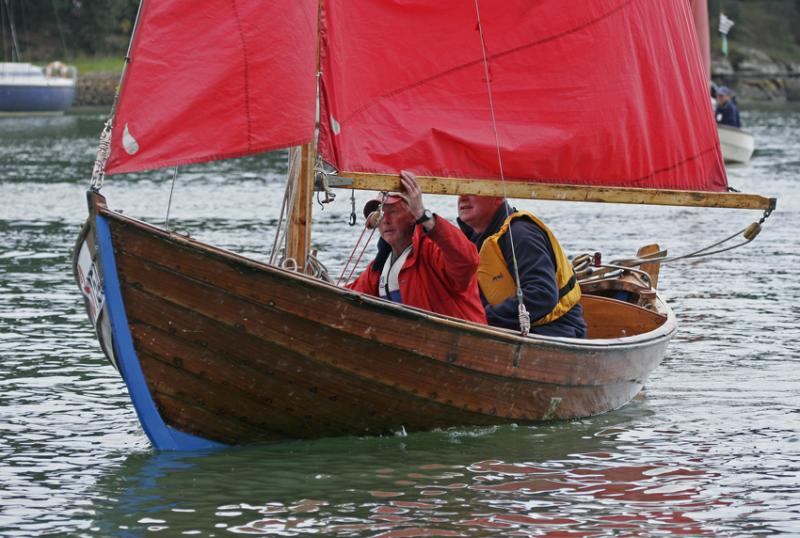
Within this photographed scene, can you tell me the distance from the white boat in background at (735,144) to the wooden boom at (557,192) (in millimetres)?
24352

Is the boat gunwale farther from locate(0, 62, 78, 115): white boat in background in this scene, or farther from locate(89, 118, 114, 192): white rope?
locate(0, 62, 78, 115): white boat in background

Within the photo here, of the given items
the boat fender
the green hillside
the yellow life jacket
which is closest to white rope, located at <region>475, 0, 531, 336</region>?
the yellow life jacket

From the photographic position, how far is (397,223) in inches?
334

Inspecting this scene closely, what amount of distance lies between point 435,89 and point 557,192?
99 centimetres

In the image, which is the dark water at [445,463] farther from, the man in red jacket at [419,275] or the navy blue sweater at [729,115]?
the navy blue sweater at [729,115]

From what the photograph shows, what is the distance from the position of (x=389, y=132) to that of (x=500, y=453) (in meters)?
1.97

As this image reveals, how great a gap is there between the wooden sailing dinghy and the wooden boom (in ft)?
0.05

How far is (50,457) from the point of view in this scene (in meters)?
8.52

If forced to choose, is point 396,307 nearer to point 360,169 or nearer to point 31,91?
point 360,169

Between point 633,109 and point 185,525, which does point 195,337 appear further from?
point 633,109

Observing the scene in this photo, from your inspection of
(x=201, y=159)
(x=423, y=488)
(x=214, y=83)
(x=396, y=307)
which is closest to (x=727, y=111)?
(x=396, y=307)

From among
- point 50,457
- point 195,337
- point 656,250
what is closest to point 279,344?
point 195,337

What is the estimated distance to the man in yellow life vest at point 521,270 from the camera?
8875 mm

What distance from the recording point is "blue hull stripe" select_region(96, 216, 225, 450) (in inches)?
296
